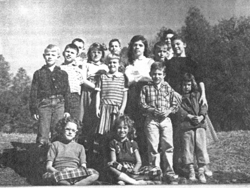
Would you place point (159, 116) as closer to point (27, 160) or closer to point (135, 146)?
point (135, 146)

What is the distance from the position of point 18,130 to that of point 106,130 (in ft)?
3.94

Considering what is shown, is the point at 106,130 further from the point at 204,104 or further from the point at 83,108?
the point at 204,104

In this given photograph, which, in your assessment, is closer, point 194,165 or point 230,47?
point 194,165

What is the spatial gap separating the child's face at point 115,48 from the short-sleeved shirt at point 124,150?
4.04 feet

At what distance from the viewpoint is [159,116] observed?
5363 mm

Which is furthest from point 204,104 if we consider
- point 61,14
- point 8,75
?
point 8,75

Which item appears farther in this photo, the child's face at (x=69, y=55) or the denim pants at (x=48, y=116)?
the child's face at (x=69, y=55)

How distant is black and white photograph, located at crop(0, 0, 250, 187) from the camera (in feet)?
17.2

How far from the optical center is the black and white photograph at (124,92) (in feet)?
17.2

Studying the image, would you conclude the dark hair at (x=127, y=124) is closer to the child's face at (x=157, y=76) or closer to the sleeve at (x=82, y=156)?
the sleeve at (x=82, y=156)

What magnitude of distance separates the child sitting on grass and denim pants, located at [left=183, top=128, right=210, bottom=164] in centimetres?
122

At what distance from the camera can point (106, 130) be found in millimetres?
5355

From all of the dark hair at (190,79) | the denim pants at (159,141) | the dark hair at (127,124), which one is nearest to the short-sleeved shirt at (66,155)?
the dark hair at (127,124)

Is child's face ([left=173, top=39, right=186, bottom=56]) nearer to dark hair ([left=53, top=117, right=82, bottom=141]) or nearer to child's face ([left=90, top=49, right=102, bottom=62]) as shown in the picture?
child's face ([left=90, top=49, right=102, bottom=62])
